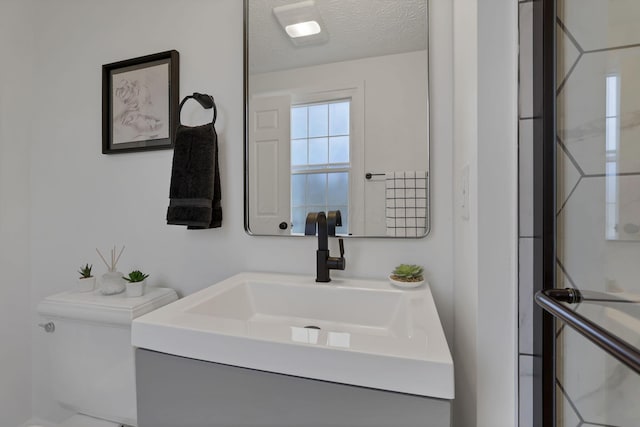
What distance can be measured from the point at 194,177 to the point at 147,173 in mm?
372

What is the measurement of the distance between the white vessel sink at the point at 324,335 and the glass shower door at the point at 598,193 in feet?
0.56

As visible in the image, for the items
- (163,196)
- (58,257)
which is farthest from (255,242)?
(58,257)

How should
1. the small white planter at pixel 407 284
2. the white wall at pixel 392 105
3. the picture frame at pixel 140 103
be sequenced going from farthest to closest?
the picture frame at pixel 140 103 < the white wall at pixel 392 105 < the small white planter at pixel 407 284

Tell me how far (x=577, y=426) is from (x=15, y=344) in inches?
81.4

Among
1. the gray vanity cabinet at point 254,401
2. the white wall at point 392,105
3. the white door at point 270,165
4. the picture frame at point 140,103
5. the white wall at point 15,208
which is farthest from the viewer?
the white wall at point 15,208

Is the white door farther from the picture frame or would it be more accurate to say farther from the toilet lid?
the toilet lid

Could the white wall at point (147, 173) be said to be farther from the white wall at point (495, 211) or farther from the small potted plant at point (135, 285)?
the white wall at point (495, 211)

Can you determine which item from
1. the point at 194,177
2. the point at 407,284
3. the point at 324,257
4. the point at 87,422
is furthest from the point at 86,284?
the point at 407,284

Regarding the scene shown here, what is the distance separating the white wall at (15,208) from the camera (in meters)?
1.32

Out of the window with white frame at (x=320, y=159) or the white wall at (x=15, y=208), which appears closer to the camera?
the window with white frame at (x=320, y=159)

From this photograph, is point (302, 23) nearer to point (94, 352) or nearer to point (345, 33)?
point (345, 33)

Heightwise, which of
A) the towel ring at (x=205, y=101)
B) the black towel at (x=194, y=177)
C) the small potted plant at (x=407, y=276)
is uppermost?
the towel ring at (x=205, y=101)

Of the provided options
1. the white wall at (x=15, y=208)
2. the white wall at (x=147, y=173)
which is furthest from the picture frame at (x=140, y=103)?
the white wall at (x=15, y=208)

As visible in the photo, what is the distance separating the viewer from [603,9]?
0.36 meters
